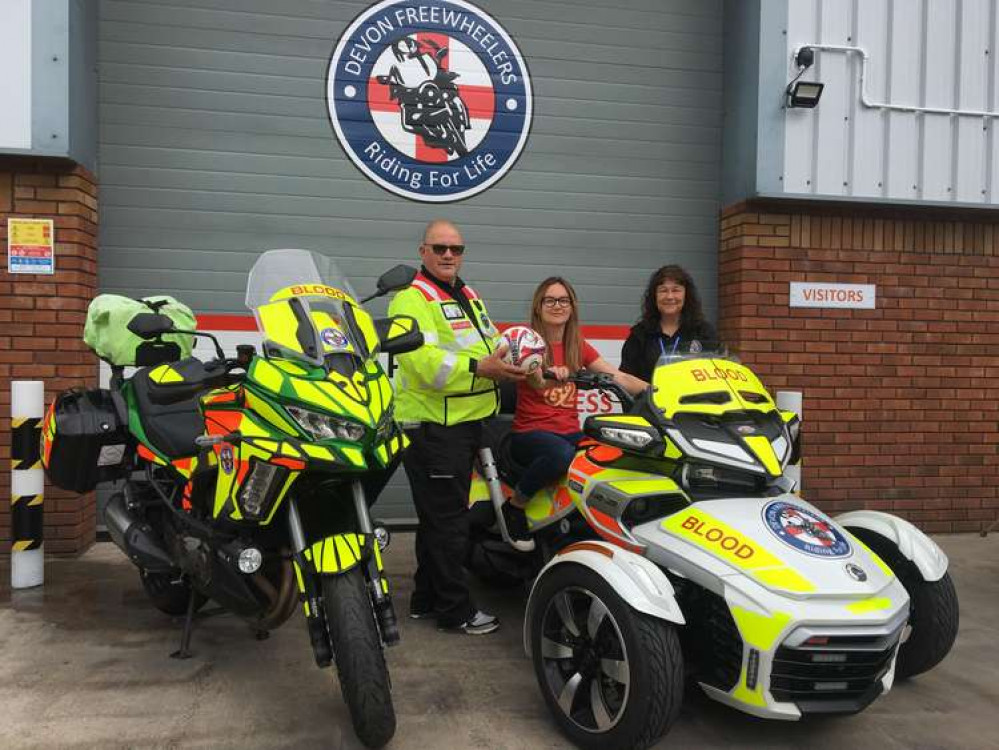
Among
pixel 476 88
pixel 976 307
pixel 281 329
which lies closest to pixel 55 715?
pixel 281 329

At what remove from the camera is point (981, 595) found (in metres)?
4.54

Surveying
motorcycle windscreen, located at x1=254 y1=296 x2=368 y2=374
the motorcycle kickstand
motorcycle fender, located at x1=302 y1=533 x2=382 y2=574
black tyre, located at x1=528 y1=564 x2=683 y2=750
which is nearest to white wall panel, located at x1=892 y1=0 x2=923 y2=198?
black tyre, located at x1=528 y1=564 x2=683 y2=750

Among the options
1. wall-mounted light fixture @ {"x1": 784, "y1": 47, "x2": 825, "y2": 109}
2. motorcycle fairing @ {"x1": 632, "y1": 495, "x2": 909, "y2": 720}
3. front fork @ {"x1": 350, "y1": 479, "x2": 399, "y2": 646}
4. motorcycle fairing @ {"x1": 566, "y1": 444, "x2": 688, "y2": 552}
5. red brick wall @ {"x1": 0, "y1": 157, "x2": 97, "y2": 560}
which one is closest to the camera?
motorcycle fairing @ {"x1": 632, "y1": 495, "x2": 909, "y2": 720}

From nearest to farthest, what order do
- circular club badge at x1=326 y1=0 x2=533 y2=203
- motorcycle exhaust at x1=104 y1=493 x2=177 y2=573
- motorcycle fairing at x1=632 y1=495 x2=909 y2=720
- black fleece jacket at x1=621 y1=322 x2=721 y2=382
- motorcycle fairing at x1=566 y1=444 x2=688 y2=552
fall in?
motorcycle fairing at x1=632 y1=495 x2=909 y2=720, motorcycle fairing at x1=566 y1=444 x2=688 y2=552, motorcycle exhaust at x1=104 y1=493 x2=177 y2=573, black fleece jacket at x1=621 y1=322 x2=721 y2=382, circular club badge at x1=326 y1=0 x2=533 y2=203

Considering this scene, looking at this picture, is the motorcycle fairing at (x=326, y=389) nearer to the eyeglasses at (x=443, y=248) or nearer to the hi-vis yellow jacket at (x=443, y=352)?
the hi-vis yellow jacket at (x=443, y=352)

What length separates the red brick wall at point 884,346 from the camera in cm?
583

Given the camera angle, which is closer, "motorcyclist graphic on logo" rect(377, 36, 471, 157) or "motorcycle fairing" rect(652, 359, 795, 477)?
"motorcycle fairing" rect(652, 359, 795, 477)

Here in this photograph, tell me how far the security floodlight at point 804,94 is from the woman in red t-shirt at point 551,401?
8.97 feet

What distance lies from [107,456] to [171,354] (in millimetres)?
538

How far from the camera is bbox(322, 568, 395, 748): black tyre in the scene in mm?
2441

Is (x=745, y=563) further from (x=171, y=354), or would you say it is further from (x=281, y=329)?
(x=171, y=354)

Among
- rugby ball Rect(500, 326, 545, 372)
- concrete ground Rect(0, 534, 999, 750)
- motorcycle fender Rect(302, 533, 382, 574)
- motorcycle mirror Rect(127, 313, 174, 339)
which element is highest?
motorcycle mirror Rect(127, 313, 174, 339)

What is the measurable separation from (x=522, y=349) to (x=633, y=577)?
1122mm

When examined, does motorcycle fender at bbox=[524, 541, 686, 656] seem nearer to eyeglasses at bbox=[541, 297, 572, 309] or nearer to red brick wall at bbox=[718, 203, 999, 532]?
eyeglasses at bbox=[541, 297, 572, 309]
